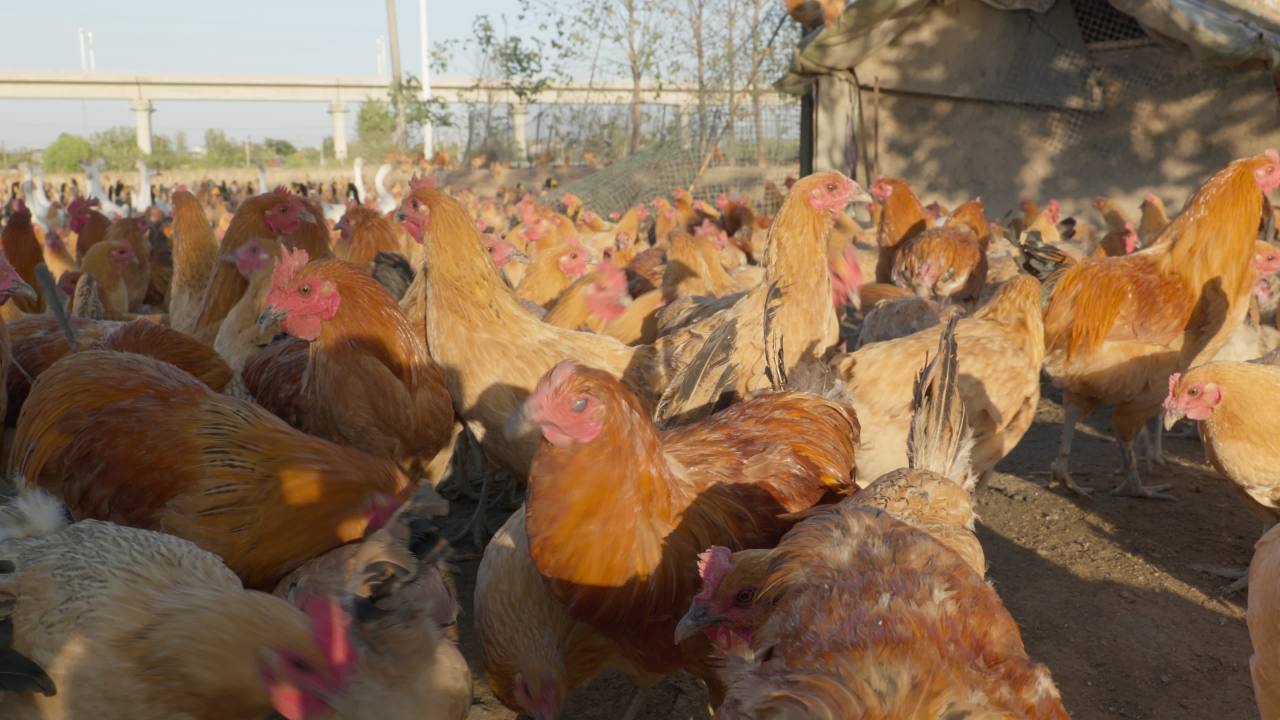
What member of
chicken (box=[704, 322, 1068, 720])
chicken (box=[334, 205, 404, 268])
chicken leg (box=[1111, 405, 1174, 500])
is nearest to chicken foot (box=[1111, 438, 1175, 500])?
chicken leg (box=[1111, 405, 1174, 500])

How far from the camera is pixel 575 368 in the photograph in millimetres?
2426

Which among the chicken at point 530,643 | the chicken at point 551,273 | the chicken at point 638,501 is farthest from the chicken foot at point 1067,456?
the chicken at point 551,273

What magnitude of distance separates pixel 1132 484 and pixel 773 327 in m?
3.01

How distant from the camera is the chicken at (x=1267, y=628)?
7.98 feet

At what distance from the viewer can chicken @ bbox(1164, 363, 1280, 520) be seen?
373 cm

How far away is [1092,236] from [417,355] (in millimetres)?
10911

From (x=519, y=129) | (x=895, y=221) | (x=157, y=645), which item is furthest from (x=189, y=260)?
(x=519, y=129)

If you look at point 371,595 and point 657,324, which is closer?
point 371,595

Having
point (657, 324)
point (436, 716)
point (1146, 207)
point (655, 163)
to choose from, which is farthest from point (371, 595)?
point (655, 163)

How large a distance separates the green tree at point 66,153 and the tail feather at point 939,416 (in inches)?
1661

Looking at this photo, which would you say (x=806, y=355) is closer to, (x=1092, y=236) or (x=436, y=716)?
(x=436, y=716)

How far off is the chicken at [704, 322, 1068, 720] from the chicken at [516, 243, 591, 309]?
5.10 metres

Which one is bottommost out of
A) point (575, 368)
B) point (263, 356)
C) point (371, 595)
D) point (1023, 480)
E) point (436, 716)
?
point (1023, 480)

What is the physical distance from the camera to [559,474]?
2.42 m
